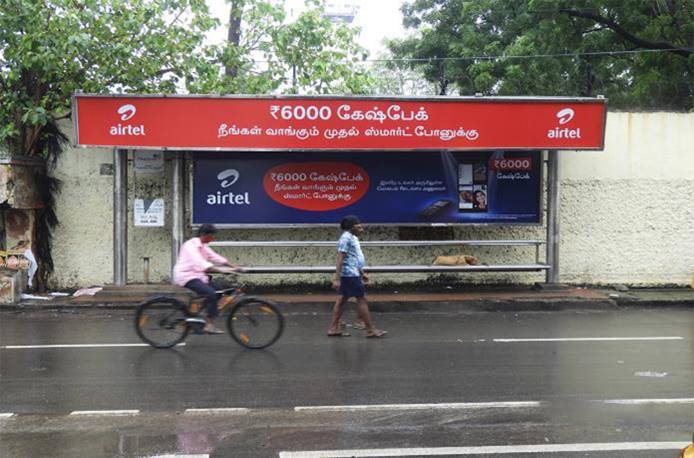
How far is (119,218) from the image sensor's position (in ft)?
43.4

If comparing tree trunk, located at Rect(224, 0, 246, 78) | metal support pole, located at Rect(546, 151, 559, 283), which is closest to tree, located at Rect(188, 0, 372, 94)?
tree trunk, located at Rect(224, 0, 246, 78)

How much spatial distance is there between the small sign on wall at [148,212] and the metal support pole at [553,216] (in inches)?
296

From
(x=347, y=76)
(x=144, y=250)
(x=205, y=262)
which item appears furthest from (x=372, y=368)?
(x=347, y=76)

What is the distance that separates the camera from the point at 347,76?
16.7 m

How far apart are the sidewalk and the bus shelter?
2.04 feet

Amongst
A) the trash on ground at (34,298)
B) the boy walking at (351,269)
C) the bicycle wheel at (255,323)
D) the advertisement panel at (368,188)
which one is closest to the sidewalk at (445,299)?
the trash on ground at (34,298)

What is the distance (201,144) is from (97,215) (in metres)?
2.88

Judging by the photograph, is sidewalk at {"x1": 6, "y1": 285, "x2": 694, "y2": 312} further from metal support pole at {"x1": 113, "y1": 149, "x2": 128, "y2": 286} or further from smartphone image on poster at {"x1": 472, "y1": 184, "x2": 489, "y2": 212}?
smartphone image on poster at {"x1": 472, "y1": 184, "x2": 489, "y2": 212}

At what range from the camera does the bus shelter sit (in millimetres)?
12656

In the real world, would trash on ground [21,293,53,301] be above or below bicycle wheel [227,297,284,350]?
below

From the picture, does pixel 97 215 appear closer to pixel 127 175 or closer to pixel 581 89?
pixel 127 175

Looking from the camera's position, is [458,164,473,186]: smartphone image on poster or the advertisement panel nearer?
the advertisement panel

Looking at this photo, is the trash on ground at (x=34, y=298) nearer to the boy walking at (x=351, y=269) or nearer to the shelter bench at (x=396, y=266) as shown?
the shelter bench at (x=396, y=266)

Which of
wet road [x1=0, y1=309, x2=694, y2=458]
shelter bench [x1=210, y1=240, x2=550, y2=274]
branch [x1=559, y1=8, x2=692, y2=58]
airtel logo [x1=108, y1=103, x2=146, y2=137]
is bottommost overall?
wet road [x1=0, y1=309, x2=694, y2=458]
